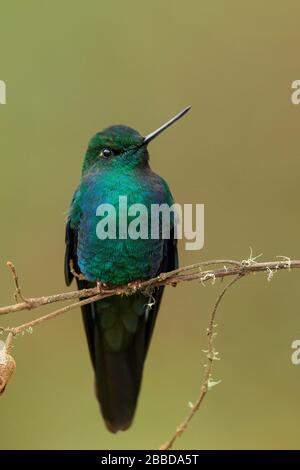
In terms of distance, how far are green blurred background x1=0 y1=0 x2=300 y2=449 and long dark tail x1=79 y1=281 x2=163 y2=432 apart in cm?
66

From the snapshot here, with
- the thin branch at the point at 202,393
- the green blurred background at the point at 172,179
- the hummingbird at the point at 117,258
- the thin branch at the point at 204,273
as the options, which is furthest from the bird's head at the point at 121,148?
the green blurred background at the point at 172,179

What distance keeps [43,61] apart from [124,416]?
130 inches

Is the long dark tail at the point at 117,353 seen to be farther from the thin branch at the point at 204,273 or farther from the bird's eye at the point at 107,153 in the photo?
the thin branch at the point at 204,273

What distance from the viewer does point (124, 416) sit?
16.9 ft

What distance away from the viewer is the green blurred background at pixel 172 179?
243 inches

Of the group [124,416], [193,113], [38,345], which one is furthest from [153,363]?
[193,113]

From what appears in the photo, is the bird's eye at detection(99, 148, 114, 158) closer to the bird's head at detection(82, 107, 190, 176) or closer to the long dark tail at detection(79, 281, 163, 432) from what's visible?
the bird's head at detection(82, 107, 190, 176)

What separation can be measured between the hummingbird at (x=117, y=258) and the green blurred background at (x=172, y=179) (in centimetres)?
82

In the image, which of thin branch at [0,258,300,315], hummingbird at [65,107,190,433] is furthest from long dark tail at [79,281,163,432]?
thin branch at [0,258,300,315]

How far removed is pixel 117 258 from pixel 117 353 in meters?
0.95

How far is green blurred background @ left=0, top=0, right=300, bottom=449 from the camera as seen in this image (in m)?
6.17

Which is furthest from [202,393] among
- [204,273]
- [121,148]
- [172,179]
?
[172,179]
